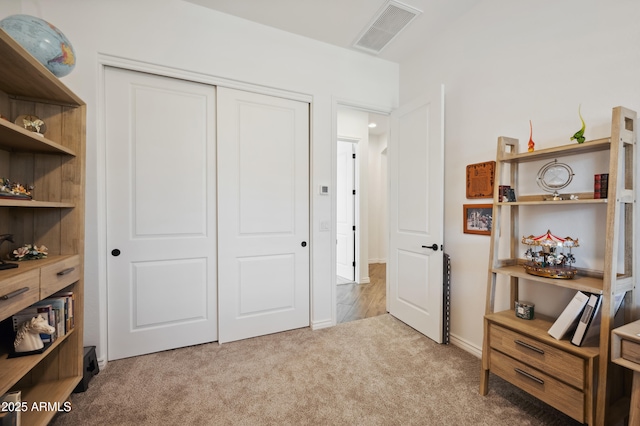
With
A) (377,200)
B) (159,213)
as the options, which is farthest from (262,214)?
(377,200)

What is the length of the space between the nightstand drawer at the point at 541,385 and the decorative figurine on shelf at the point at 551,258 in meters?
0.54

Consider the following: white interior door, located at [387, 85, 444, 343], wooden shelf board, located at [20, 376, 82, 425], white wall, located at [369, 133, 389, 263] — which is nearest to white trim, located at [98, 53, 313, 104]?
white interior door, located at [387, 85, 444, 343]

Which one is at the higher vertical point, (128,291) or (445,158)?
(445,158)

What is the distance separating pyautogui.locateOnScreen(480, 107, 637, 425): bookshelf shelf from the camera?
131 cm

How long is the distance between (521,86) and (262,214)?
89.7 inches

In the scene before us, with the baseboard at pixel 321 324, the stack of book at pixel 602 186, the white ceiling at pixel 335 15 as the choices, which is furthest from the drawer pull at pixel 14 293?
the stack of book at pixel 602 186

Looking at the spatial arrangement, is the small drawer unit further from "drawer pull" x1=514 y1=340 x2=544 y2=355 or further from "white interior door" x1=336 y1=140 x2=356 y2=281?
"white interior door" x1=336 y1=140 x2=356 y2=281

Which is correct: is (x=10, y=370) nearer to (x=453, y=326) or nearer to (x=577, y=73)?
(x=453, y=326)

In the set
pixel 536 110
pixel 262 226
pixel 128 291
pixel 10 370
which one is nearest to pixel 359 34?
pixel 536 110

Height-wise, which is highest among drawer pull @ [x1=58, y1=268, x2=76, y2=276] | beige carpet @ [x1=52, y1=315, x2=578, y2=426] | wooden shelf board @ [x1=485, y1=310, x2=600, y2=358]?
drawer pull @ [x1=58, y1=268, x2=76, y2=276]

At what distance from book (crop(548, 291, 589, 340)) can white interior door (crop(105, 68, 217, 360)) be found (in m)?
2.42

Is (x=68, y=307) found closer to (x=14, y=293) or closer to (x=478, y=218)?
(x=14, y=293)

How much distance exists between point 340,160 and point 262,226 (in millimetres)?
2733

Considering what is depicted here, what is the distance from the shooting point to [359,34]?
261 cm
